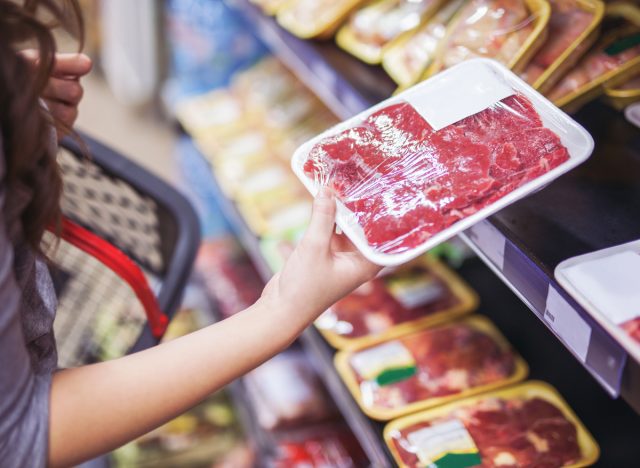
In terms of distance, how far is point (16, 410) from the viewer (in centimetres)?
80

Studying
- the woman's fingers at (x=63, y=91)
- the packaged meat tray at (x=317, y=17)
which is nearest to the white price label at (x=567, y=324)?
the woman's fingers at (x=63, y=91)

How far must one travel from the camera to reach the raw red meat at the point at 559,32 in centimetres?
126

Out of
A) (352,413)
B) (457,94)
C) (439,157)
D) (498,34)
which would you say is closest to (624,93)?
(498,34)

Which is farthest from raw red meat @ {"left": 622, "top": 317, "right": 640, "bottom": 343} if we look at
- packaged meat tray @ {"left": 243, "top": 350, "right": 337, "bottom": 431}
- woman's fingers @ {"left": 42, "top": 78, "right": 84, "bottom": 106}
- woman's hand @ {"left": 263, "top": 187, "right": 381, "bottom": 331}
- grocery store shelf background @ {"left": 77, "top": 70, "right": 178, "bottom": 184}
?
grocery store shelf background @ {"left": 77, "top": 70, "right": 178, "bottom": 184}

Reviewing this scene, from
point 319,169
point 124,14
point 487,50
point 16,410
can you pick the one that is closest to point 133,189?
point 319,169

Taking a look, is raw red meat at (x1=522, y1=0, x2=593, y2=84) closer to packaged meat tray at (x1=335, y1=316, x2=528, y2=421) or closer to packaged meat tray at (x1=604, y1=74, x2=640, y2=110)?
packaged meat tray at (x1=604, y1=74, x2=640, y2=110)

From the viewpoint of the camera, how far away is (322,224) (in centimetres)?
90

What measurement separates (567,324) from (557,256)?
108 mm

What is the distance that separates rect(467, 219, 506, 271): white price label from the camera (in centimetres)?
104

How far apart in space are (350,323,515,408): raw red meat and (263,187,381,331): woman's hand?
0.59m

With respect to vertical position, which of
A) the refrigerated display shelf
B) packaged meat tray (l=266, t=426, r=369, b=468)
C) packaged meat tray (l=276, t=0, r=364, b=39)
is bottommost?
packaged meat tray (l=266, t=426, r=369, b=468)

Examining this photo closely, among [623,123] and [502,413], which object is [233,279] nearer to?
[502,413]

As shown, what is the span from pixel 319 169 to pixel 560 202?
394mm

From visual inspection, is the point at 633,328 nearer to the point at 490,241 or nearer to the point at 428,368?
the point at 490,241
